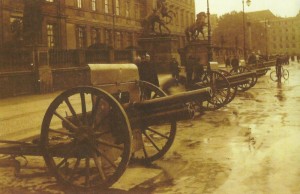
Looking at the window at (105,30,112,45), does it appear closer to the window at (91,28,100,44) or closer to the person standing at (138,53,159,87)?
the window at (91,28,100,44)

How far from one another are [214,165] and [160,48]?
2617cm

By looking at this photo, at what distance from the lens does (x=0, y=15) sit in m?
28.6

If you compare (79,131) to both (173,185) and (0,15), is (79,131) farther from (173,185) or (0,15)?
(0,15)

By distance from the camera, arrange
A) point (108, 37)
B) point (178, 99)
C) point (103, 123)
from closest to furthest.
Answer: point (103, 123) < point (178, 99) < point (108, 37)

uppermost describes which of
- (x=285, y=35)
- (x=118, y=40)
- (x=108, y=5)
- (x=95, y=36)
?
(x=285, y=35)

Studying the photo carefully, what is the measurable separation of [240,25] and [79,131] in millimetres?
85656

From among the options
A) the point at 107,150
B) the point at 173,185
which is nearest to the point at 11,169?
the point at 107,150

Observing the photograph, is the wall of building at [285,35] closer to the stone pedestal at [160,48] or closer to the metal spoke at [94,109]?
the stone pedestal at [160,48]

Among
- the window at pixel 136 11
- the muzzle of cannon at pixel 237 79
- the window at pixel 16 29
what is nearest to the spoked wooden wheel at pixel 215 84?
the muzzle of cannon at pixel 237 79

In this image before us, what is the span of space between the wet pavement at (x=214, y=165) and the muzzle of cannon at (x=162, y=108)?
2.50 feet

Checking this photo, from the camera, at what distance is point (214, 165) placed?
5.93 m

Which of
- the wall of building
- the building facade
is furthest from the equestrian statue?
the wall of building

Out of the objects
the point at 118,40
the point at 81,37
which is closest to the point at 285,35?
the point at 118,40

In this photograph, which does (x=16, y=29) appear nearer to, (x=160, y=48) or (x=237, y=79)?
(x=160, y=48)
